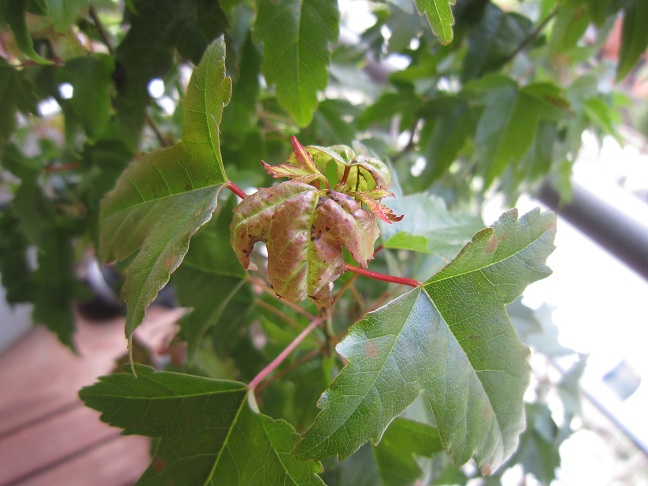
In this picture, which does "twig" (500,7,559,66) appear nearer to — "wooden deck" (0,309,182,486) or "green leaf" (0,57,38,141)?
"green leaf" (0,57,38,141)

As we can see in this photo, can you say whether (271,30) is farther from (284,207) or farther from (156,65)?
(284,207)

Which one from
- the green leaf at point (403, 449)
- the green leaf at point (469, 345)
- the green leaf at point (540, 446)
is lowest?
the green leaf at point (540, 446)

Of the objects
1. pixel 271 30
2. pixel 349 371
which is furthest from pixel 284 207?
pixel 271 30

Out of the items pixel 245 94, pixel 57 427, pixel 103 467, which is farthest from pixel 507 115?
pixel 57 427

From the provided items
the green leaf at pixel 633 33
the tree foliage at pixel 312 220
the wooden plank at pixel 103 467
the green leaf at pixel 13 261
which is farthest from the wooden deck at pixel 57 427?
the green leaf at pixel 633 33

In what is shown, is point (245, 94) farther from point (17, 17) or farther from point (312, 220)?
point (312, 220)

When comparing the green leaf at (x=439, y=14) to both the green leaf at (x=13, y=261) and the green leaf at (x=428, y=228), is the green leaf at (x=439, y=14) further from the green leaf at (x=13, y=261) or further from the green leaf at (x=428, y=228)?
the green leaf at (x=13, y=261)

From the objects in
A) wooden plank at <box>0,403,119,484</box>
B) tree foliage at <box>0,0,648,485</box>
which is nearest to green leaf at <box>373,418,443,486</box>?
tree foliage at <box>0,0,648,485</box>
